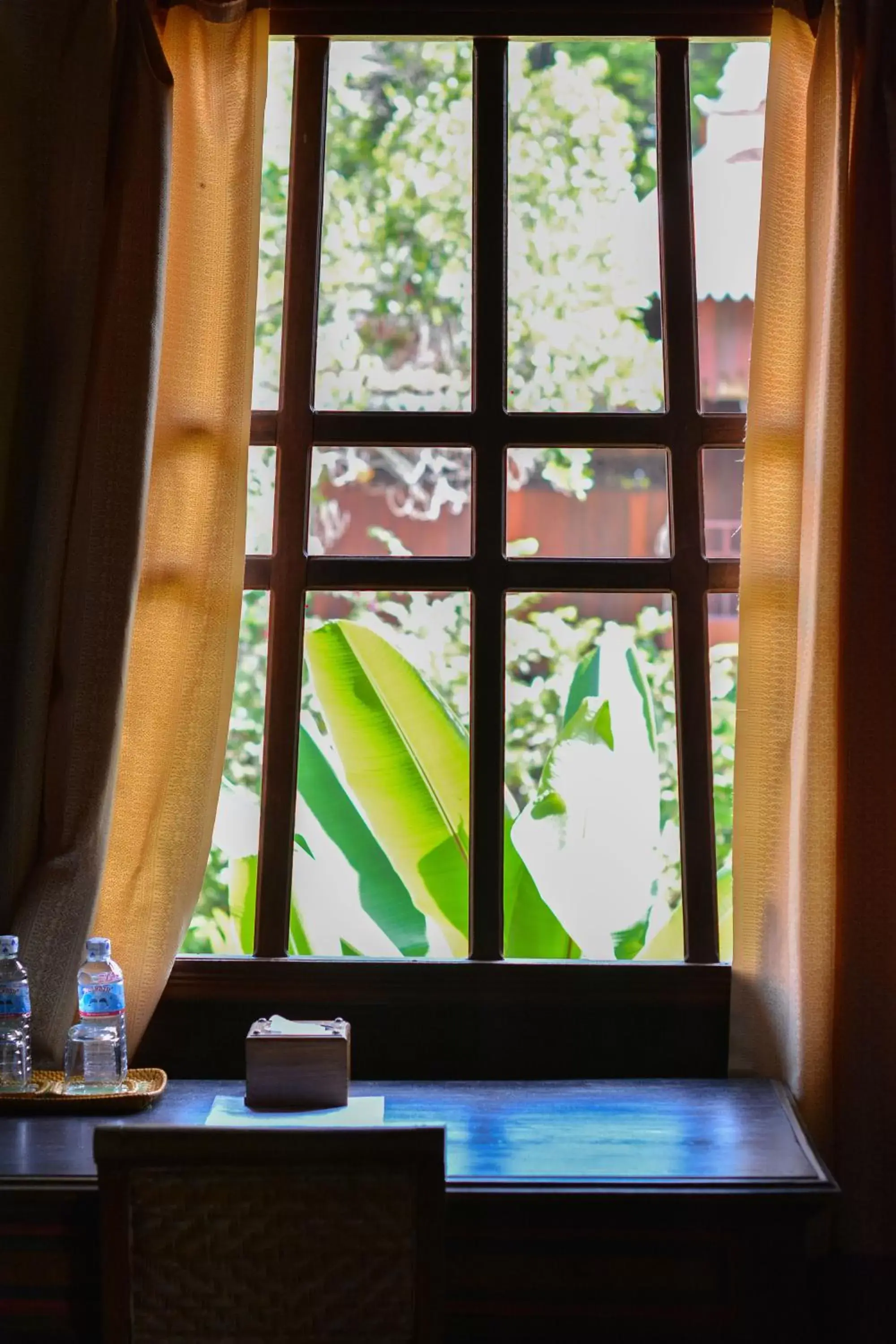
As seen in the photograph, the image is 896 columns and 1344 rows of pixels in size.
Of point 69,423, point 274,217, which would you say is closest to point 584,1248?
point 69,423

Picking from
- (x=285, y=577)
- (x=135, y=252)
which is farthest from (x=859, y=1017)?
(x=135, y=252)

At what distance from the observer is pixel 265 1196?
4.04ft

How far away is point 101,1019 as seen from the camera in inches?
72.7

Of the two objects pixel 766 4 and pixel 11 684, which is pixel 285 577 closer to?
pixel 11 684

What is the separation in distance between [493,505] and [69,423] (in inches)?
28.7

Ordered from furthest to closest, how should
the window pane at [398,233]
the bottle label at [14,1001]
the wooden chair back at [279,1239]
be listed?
the window pane at [398,233], the bottle label at [14,1001], the wooden chair back at [279,1239]

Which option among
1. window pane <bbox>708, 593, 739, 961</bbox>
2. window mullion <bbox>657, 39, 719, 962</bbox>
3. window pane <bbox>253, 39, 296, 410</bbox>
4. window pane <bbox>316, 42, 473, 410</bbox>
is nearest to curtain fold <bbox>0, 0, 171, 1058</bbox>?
window pane <bbox>253, 39, 296, 410</bbox>

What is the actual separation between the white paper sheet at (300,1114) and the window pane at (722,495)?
110 cm

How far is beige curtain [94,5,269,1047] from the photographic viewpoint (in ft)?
6.56

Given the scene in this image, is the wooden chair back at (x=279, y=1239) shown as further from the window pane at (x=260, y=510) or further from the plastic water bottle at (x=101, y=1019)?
the window pane at (x=260, y=510)

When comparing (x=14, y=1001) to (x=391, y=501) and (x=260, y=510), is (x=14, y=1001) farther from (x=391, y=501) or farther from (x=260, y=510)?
(x=391, y=501)

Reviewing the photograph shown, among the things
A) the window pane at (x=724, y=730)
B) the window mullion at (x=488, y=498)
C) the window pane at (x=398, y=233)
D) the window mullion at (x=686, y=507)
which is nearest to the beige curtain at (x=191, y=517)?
the window pane at (x=398, y=233)

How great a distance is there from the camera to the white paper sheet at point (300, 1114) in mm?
1691

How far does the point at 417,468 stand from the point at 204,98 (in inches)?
28.9
